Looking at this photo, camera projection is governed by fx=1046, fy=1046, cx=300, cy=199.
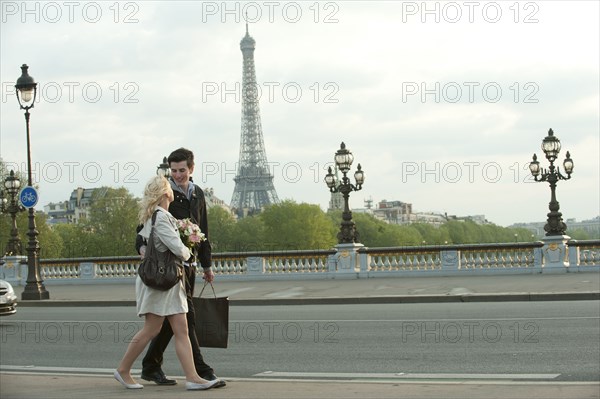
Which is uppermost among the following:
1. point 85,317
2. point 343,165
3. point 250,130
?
→ point 250,130

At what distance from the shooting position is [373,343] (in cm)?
1334

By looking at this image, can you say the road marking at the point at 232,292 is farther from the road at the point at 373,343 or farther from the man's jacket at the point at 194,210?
the man's jacket at the point at 194,210

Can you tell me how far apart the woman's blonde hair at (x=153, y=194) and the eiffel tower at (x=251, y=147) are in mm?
169398

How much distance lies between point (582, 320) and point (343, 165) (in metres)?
18.1

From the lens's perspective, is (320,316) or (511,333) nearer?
(511,333)

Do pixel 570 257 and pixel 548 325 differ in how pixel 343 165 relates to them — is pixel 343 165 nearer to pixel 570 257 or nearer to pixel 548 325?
pixel 570 257

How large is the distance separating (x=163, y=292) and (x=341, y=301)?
14.1 metres

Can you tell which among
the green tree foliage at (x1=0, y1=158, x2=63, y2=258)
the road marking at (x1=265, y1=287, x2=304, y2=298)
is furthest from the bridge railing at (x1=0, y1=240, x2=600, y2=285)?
the green tree foliage at (x1=0, y1=158, x2=63, y2=258)

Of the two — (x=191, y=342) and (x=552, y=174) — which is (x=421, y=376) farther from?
(x=552, y=174)

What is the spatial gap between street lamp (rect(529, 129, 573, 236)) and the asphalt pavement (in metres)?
2.27

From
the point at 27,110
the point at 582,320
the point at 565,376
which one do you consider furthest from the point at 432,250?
the point at 565,376

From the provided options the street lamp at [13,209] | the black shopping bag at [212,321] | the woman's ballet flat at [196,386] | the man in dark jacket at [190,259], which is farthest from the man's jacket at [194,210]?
the street lamp at [13,209]

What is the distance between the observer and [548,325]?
48.8 feet

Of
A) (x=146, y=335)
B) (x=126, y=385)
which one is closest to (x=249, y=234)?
(x=126, y=385)
